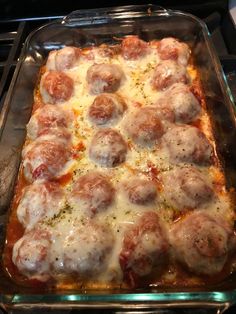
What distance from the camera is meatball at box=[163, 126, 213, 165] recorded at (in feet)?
6.09

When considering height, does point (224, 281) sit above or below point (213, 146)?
below

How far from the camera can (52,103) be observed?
7.33 ft

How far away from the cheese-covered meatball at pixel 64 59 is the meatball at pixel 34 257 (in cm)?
126

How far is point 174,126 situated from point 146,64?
0.63 meters

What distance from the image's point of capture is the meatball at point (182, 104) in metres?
2.05

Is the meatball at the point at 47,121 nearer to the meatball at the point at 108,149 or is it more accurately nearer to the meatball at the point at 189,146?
the meatball at the point at 108,149

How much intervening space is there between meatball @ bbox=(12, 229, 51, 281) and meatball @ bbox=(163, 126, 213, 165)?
2.61 ft

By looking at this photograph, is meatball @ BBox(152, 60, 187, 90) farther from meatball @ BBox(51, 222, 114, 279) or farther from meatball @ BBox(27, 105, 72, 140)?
meatball @ BBox(51, 222, 114, 279)

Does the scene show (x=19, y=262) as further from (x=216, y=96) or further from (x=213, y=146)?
(x=216, y=96)

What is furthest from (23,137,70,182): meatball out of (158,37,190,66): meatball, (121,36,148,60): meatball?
(158,37,190,66): meatball

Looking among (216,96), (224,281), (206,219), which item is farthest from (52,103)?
→ (224,281)

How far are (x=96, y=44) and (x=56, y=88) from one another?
63 cm

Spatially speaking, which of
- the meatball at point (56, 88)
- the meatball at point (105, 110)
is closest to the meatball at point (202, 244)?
the meatball at point (105, 110)

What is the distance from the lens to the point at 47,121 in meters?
2.07
